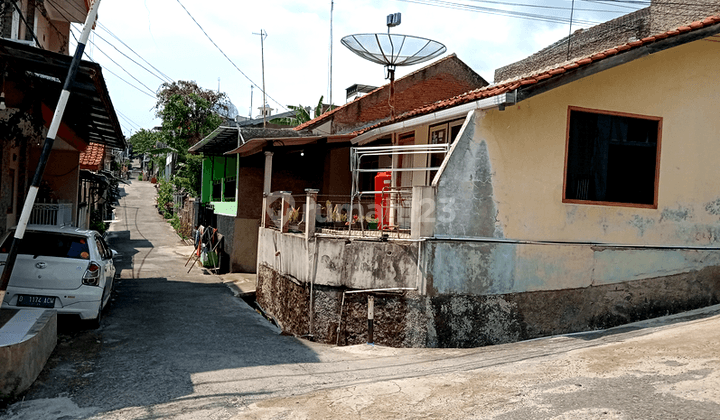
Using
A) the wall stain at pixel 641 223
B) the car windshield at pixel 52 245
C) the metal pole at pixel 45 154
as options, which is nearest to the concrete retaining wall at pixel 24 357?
the metal pole at pixel 45 154

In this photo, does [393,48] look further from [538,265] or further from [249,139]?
[538,265]

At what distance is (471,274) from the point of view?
29.6ft

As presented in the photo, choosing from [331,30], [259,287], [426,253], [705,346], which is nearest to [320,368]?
[426,253]

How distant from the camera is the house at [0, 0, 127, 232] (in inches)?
322

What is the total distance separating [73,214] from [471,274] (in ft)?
41.4

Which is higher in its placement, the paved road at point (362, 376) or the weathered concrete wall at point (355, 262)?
the weathered concrete wall at point (355, 262)

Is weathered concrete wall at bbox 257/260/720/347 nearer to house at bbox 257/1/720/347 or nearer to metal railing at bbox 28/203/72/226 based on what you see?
→ house at bbox 257/1/720/347

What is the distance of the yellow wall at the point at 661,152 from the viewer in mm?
9305

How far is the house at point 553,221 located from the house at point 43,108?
4.72m

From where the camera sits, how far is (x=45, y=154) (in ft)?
23.2

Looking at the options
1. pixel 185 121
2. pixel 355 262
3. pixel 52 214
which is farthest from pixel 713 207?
pixel 185 121

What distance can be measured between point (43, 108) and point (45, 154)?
4.25 metres

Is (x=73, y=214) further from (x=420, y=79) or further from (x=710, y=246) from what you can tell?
(x=710, y=246)

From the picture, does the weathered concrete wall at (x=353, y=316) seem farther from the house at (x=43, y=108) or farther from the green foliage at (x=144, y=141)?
the green foliage at (x=144, y=141)
